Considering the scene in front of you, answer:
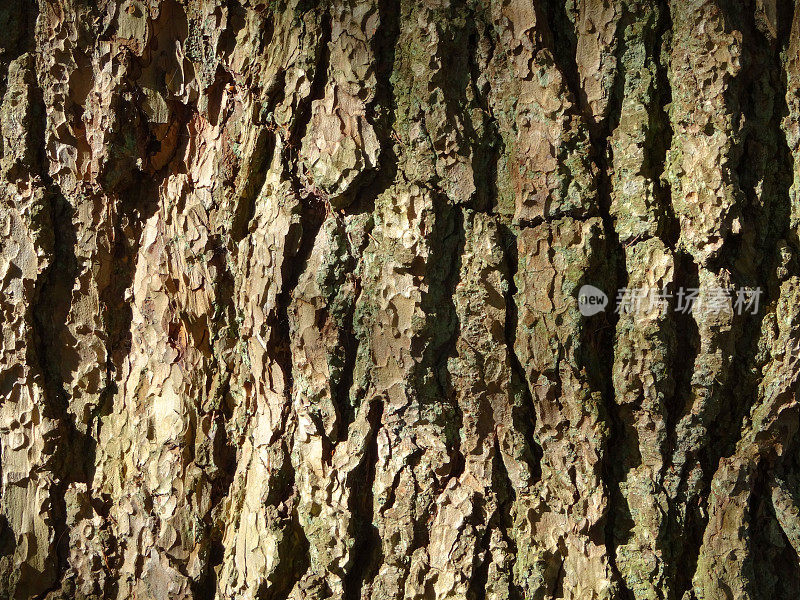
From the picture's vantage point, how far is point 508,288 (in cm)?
115

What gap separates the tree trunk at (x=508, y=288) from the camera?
1.13 m

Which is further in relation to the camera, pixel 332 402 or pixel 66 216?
pixel 66 216

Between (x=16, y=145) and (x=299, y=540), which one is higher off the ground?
(x=16, y=145)

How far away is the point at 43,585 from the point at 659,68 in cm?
149

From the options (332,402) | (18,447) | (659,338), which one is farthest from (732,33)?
(18,447)

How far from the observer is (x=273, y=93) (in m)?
1.18

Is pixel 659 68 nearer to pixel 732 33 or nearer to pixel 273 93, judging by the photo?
pixel 732 33

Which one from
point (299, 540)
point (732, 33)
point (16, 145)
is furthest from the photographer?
point (16, 145)

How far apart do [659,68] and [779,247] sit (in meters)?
0.36

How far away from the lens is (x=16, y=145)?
4.43 ft

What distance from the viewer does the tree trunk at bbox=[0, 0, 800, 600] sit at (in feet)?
3.72

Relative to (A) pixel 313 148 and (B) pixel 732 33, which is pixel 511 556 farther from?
(B) pixel 732 33

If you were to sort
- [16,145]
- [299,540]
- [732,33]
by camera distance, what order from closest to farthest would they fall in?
[732,33] < [299,540] < [16,145]

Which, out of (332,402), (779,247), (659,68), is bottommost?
(332,402)
